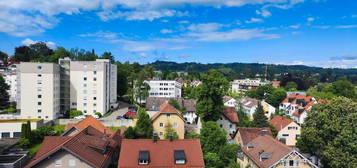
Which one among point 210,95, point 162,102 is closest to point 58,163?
point 210,95

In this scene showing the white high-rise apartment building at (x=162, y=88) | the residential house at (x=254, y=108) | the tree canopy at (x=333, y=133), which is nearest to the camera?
A: the tree canopy at (x=333, y=133)

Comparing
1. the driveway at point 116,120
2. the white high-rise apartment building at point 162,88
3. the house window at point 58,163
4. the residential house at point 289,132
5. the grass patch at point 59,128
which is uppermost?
the white high-rise apartment building at point 162,88

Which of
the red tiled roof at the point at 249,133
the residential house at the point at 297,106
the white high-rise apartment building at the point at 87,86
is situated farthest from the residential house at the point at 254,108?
the white high-rise apartment building at the point at 87,86

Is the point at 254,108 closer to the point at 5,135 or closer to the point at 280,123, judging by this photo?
the point at 280,123

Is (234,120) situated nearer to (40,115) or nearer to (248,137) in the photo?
(248,137)

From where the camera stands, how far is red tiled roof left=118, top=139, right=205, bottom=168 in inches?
1105

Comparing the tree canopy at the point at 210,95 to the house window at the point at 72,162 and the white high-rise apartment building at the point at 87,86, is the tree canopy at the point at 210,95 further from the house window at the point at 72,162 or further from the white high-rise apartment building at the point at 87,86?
the white high-rise apartment building at the point at 87,86

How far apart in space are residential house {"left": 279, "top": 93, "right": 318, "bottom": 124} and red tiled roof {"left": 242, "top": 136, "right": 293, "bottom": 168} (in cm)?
4609

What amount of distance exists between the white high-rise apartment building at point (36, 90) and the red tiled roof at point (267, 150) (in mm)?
45487

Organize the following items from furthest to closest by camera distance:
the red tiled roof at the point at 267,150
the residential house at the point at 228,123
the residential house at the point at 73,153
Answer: the residential house at the point at 228,123, the red tiled roof at the point at 267,150, the residential house at the point at 73,153

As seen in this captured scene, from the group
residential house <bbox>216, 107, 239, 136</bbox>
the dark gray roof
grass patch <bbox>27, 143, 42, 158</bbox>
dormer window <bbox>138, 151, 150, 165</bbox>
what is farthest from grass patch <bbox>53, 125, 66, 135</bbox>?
residential house <bbox>216, 107, 239, 136</bbox>

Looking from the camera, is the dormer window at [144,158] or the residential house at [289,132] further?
the residential house at [289,132]

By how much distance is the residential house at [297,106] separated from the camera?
77.9m

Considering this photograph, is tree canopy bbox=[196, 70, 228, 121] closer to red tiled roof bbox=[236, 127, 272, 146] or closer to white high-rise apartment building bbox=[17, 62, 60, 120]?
red tiled roof bbox=[236, 127, 272, 146]
